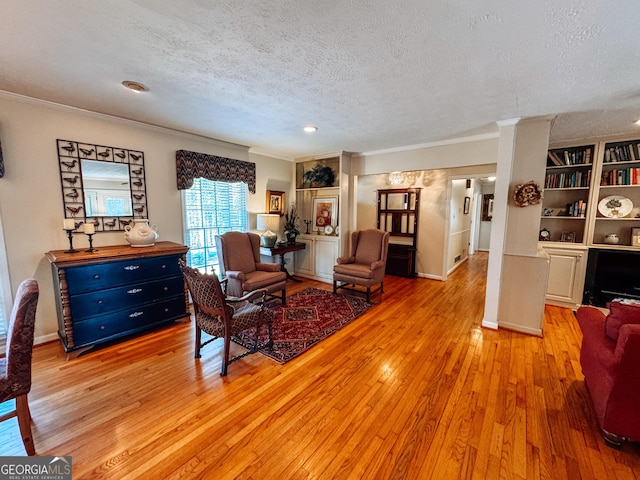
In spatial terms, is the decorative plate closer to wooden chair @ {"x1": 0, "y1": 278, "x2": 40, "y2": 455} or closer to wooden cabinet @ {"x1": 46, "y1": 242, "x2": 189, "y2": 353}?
wooden cabinet @ {"x1": 46, "y1": 242, "x2": 189, "y2": 353}

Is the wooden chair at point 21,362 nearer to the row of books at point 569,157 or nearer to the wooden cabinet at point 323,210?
the wooden cabinet at point 323,210

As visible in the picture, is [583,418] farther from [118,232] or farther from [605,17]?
[118,232]

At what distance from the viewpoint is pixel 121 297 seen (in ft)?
8.67

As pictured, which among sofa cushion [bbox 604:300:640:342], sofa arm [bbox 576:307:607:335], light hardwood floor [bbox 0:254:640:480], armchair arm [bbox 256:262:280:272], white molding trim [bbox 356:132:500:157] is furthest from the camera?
armchair arm [bbox 256:262:280:272]

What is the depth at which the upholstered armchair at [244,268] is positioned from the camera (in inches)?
130

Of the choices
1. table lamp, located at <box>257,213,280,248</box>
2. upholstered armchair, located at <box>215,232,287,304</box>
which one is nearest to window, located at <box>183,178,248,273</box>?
table lamp, located at <box>257,213,280,248</box>

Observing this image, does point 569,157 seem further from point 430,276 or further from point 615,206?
point 430,276

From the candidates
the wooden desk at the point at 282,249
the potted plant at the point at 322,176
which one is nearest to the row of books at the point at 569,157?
the potted plant at the point at 322,176

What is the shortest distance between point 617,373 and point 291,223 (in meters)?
4.49

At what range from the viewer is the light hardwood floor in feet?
4.73

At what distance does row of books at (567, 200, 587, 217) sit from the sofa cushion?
2793mm

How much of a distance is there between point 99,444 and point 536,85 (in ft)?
13.1

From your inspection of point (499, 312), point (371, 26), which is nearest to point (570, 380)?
point (499, 312)

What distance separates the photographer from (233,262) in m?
3.64
